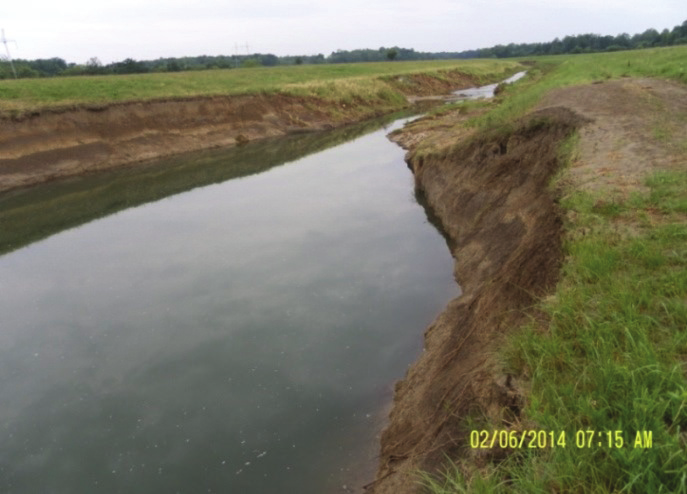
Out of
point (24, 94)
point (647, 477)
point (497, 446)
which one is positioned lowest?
point (497, 446)

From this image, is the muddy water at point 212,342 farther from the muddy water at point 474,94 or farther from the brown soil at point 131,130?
the muddy water at point 474,94

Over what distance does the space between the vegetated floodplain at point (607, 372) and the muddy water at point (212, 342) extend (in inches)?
121

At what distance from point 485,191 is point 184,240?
9334 millimetres

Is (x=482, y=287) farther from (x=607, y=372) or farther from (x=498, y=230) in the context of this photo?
(x=607, y=372)

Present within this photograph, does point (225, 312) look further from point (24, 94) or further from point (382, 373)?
point (24, 94)

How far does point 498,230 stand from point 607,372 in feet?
25.7

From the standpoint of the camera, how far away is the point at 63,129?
28.3 meters

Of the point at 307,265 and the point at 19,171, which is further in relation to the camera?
the point at 19,171

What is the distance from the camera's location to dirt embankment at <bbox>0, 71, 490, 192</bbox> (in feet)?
86.0

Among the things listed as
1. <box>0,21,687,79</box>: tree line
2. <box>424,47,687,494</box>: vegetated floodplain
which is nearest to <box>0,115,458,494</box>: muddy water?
<box>424,47,687,494</box>: vegetated floodplain

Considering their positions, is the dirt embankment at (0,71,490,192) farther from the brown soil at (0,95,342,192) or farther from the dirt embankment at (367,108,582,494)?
the dirt embankment at (367,108,582,494)

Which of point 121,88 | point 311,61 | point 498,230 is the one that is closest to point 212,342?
point 498,230

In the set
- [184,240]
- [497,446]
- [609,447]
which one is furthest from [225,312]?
[609,447]
